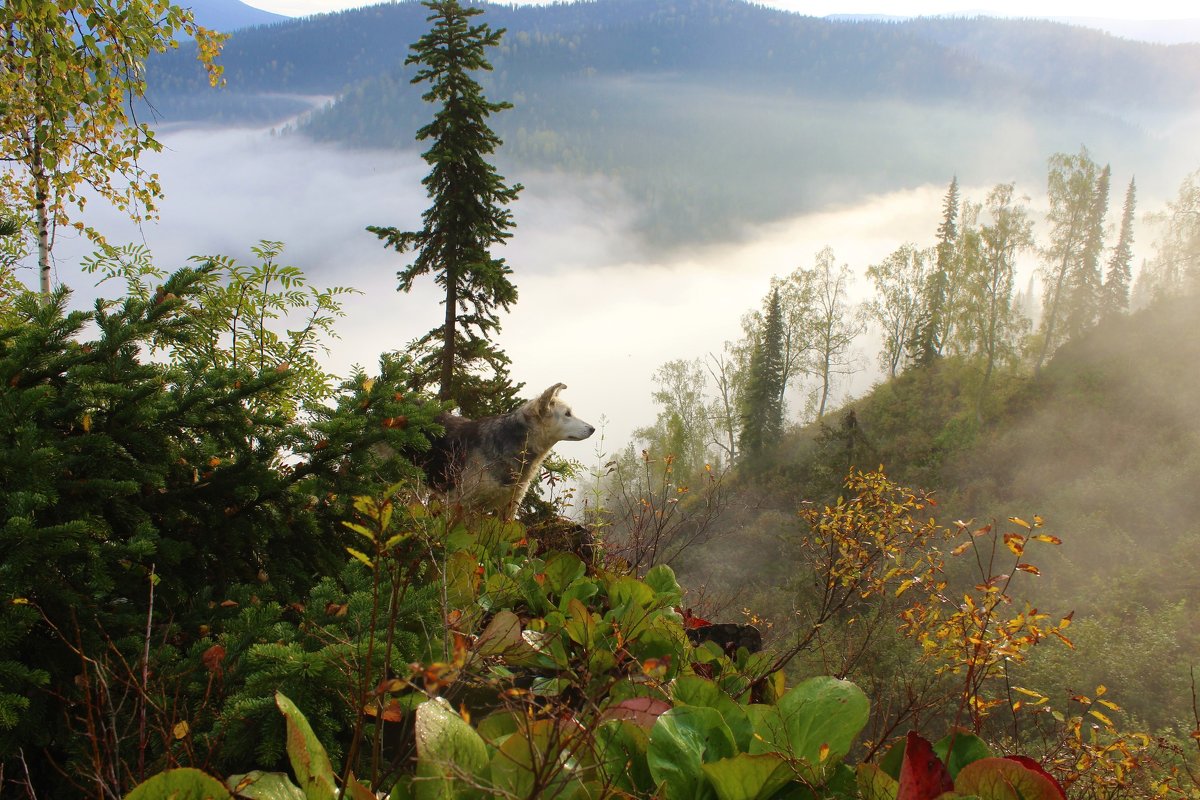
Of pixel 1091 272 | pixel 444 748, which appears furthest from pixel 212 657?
pixel 1091 272

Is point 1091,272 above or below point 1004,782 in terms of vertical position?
above

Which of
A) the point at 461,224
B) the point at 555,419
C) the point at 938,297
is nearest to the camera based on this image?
the point at 555,419

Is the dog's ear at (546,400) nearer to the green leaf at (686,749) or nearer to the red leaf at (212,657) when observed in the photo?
the red leaf at (212,657)

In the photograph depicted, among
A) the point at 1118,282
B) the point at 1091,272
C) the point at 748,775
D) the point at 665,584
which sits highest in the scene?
the point at 1091,272

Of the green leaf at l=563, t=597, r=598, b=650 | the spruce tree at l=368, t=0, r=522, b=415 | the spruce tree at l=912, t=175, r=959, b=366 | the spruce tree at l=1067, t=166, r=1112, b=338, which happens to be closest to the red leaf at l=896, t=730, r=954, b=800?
the green leaf at l=563, t=597, r=598, b=650

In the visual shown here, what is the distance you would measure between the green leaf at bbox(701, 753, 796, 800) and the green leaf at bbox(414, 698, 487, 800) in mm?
550

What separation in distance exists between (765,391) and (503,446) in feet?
151

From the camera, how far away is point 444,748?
1.57 metres

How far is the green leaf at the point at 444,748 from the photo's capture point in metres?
1.52

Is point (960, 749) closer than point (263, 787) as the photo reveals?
No

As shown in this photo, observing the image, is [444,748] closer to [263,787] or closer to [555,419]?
[263,787]

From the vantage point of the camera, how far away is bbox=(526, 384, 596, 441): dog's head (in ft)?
28.7

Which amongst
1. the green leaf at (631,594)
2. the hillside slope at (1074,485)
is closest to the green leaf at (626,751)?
the green leaf at (631,594)

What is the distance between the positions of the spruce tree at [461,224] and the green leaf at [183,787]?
11.0 metres
